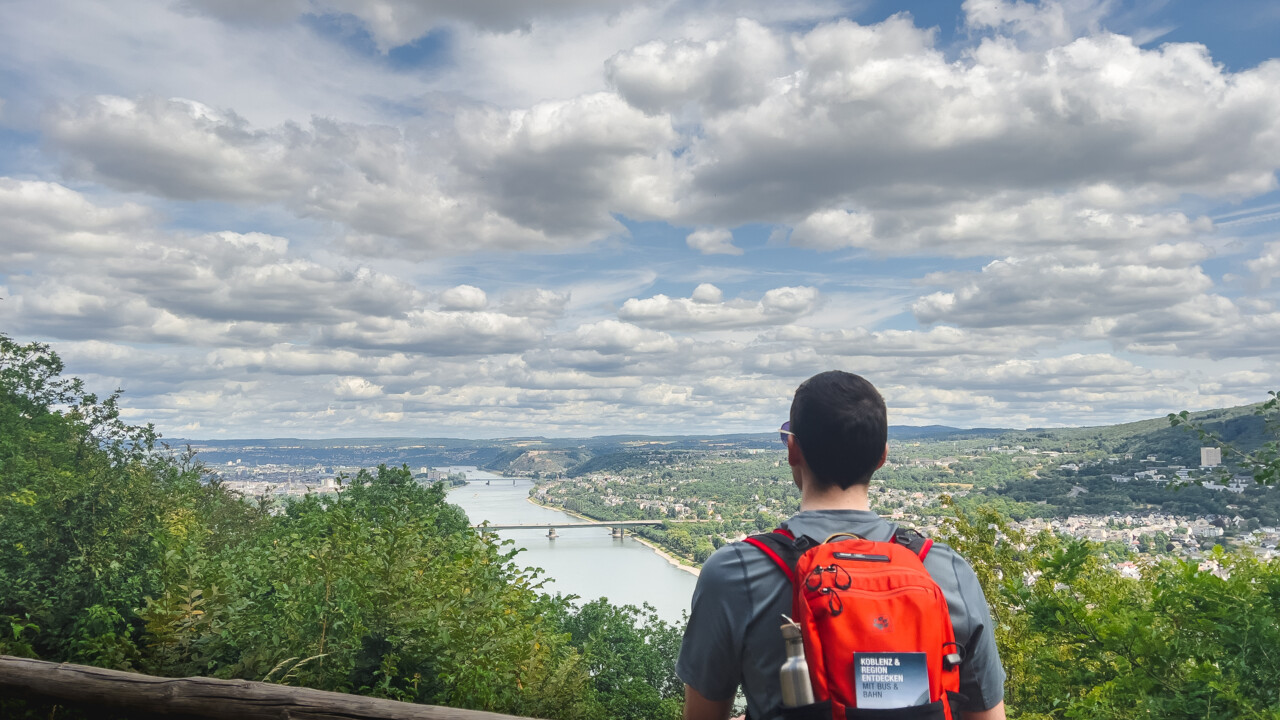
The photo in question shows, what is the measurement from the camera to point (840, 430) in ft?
4.41

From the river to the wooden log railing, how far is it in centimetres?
2083

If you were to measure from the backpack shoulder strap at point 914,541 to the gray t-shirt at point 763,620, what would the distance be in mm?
13

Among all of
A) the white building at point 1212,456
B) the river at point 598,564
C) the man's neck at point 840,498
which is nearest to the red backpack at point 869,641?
the man's neck at point 840,498

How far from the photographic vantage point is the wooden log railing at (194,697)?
210 cm

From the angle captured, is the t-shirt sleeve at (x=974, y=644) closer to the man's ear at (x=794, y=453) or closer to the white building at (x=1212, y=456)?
the man's ear at (x=794, y=453)

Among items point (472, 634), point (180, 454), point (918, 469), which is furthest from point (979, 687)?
point (918, 469)

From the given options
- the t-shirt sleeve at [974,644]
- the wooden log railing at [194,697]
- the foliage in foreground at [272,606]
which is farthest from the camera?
the foliage in foreground at [272,606]

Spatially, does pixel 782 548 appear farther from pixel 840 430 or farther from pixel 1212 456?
pixel 1212 456

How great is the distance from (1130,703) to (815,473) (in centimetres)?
727

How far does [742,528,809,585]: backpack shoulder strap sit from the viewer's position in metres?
1.29

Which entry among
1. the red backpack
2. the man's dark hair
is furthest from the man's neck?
the red backpack

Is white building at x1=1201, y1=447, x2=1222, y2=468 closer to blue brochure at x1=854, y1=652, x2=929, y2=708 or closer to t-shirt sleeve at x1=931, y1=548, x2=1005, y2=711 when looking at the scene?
t-shirt sleeve at x1=931, y1=548, x2=1005, y2=711

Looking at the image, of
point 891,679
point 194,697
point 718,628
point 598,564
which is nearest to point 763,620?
point 718,628

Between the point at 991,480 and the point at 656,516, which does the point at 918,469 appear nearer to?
the point at 991,480
